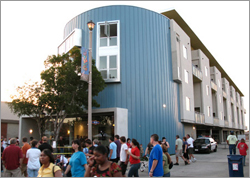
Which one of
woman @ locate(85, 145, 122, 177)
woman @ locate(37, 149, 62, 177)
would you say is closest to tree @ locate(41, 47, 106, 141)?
woman @ locate(37, 149, 62, 177)

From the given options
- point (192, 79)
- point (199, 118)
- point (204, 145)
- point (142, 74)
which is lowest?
point (204, 145)

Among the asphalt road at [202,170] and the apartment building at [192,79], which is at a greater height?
the apartment building at [192,79]

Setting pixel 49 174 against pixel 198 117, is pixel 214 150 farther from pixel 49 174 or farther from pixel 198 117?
pixel 49 174

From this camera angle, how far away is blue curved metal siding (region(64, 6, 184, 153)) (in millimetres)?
18906

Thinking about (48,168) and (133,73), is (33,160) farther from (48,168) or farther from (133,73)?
(133,73)

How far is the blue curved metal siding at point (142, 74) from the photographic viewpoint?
62.0 ft

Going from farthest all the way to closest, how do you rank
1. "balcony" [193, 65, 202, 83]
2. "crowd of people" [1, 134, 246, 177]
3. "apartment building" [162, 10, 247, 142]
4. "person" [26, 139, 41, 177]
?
1. "balcony" [193, 65, 202, 83]
2. "apartment building" [162, 10, 247, 142]
3. "person" [26, 139, 41, 177]
4. "crowd of people" [1, 134, 246, 177]

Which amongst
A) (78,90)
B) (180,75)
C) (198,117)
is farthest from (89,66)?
(198,117)

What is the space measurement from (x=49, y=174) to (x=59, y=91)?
11.7 m

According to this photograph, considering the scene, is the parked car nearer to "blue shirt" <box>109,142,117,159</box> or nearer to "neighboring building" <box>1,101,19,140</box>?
"blue shirt" <box>109,142,117,159</box>

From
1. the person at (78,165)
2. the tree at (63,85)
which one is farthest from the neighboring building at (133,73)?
the person at (78,165)

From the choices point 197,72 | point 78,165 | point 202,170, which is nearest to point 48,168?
point 78,165

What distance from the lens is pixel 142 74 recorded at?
776 inches

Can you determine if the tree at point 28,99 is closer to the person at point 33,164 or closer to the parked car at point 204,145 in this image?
the person at point 33,164
